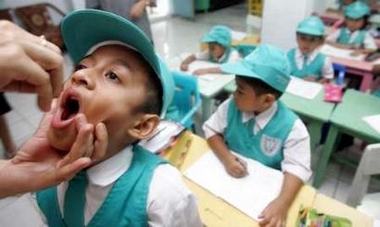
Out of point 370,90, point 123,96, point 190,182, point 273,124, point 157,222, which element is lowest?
point 370,90

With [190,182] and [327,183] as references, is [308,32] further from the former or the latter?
[190,182]

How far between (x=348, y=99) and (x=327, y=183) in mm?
641

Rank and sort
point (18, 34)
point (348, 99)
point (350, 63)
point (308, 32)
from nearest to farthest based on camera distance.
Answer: point (18, 34), point (348, 99), point (308, 32), point (350, 63)

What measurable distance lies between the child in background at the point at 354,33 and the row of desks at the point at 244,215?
2.19m

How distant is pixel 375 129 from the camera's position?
5.33 ft

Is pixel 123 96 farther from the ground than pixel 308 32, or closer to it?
farther from the ground

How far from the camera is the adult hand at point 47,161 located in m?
0.54

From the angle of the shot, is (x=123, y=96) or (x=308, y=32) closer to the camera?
(x=123, y=96)

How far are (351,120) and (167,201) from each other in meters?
1.43

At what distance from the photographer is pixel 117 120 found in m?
0.68

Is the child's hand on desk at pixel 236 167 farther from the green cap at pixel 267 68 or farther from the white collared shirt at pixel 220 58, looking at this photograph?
the white collared shirt at pixel 220 58

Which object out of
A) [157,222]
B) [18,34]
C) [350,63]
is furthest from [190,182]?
[350,63]

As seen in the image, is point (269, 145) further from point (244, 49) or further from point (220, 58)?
point (244, 49)

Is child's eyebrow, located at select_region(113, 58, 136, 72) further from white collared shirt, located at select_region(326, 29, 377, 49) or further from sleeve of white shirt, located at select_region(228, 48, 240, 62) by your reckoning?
white collared shirt, located at select_region(326, 29, 377, 49)
